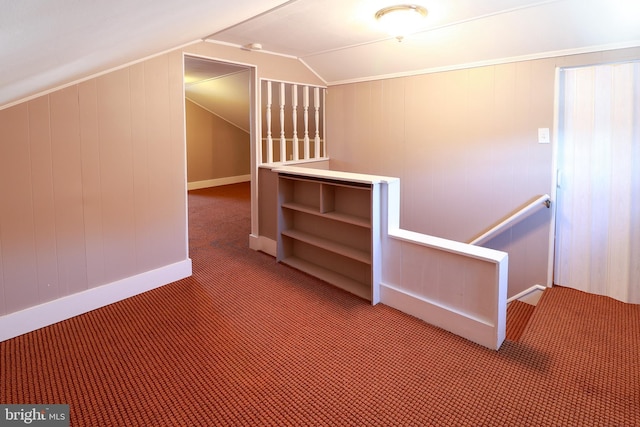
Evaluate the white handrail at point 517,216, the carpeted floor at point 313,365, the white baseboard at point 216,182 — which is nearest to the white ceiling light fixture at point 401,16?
the white handrail at point 517,216

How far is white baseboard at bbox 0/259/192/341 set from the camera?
235 cm

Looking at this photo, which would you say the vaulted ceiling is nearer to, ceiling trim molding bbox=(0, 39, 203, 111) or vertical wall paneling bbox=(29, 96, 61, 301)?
ceiling trim molding bbox=(0, 39, 203, 111)

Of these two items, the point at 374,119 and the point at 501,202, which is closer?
the point at 501,202

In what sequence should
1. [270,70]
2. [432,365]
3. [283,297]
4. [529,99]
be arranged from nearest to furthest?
[432,365] → [283,297] → [529,99] → [270,70]

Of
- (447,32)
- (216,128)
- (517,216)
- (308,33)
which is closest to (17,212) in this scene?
(308,33)

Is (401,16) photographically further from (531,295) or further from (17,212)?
Answer: (17,212)

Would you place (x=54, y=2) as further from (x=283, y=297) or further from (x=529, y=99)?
(x=529, y=99)

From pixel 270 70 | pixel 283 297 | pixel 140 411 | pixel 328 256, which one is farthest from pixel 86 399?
pixel 270 70

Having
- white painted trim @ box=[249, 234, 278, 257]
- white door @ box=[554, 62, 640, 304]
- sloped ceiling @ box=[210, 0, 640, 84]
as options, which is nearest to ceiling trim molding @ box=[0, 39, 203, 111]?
sloped ceiling @ box=[210, 0, 640, 84]

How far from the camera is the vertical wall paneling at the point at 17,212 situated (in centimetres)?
224

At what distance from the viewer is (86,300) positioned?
2.67 meters

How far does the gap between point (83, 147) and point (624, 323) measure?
11.8ft

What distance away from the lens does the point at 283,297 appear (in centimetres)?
289

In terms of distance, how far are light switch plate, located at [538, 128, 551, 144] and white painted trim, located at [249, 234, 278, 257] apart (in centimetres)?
235
